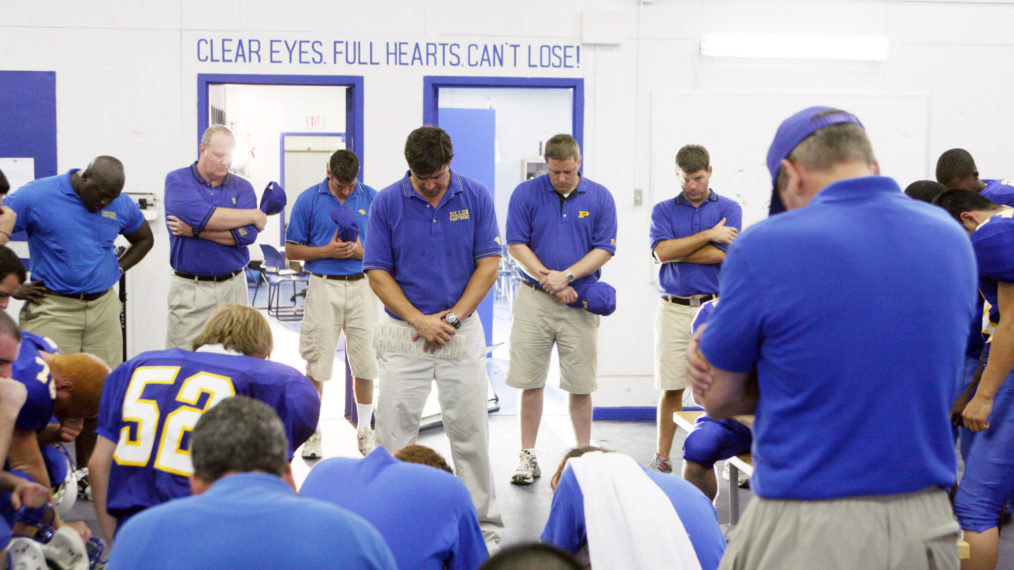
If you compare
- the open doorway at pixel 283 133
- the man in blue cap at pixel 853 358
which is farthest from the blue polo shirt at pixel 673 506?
the open doorway at pixel 283 133

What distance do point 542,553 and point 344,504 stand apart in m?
0.94

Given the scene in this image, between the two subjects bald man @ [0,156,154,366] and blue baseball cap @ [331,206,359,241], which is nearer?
bald man @ [0,156,154,366]

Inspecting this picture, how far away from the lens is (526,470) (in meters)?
4.63

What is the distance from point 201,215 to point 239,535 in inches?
147

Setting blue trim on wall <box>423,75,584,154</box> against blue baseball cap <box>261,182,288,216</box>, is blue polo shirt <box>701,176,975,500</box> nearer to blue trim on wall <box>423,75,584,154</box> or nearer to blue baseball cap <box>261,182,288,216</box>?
blue baseball cap <box>261,182,288,216</box>

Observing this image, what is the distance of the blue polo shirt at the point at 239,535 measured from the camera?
132 centimetres

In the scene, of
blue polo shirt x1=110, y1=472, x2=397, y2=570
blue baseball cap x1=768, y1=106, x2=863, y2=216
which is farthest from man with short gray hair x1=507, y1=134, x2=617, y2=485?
blue polo shirt x1=110, y1=472, x2=397, y2=570

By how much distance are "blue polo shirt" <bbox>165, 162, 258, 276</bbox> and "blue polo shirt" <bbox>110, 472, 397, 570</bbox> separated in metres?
3.65

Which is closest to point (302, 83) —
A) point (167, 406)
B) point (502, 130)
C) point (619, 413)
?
point (619, 413)

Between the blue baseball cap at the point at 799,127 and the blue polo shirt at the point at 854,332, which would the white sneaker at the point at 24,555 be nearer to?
the blue polo shirt at the point at 854,332

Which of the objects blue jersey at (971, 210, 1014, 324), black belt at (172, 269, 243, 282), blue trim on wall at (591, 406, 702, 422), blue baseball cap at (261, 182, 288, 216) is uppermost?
blue baseball cap at (261, 182, 288, 216)

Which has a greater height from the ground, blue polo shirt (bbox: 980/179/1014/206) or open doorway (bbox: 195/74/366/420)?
open doorway (bbox: 195/74/366/420)

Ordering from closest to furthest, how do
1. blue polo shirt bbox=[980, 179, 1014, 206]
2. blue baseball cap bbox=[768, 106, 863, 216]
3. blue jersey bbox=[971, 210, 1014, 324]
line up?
1. blue baseball cap bbox=[768, 106, 863, 216]
2. blue jersey bbox=[971, 210, 1014, 324]
3. blue polo shirt bbox=[980, 179, 1014, 206]

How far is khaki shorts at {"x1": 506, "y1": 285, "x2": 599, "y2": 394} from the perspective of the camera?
15.1ft
